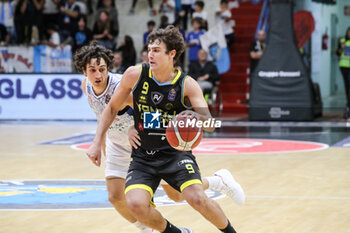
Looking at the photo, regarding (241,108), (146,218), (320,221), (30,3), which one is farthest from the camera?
(30,3)

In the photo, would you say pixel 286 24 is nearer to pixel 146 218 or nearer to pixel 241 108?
pixel 241 108

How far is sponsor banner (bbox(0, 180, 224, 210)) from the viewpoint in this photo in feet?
24.9

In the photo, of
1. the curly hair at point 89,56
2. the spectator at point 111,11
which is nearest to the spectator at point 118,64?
the spectator at point 111,11

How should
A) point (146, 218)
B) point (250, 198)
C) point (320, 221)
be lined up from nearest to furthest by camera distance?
point (146, 218)
point (320, 221)
point (250, 198)

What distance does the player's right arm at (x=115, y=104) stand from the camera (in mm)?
5402

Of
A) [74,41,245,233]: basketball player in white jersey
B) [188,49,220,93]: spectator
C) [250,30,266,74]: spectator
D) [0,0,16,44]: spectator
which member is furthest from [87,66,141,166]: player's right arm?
[0,0,16,44]: spectator

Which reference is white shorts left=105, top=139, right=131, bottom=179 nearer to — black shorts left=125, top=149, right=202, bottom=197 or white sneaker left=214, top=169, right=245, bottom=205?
black shorts left=125, top=149, right=202, bottom=197

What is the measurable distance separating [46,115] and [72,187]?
870cm

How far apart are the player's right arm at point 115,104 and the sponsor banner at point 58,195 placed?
2087 mm

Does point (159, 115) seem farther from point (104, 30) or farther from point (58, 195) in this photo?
point (104, 30)

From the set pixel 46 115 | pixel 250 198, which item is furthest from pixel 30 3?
pixel 250 198

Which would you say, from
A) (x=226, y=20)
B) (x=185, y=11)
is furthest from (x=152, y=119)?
(x=185, y=11)

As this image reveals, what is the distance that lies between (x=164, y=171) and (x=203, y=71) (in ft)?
38.4

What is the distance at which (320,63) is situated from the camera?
20.7 meters
